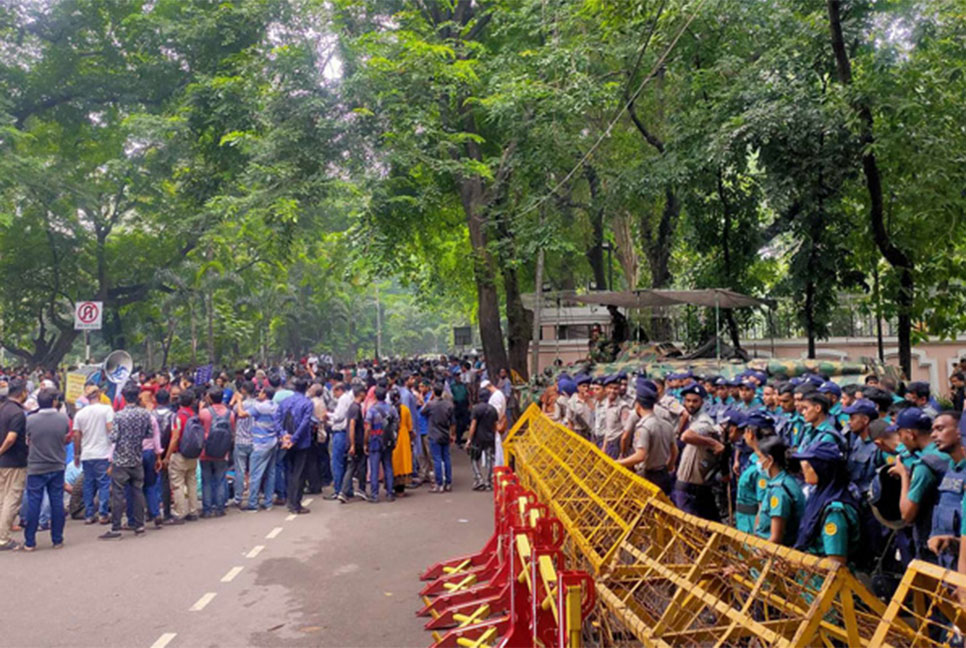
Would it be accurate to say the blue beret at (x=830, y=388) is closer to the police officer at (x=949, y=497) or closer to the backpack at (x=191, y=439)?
the police officer at (x=949, y=497)

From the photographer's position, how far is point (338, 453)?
11.0 m

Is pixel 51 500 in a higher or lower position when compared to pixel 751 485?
lower

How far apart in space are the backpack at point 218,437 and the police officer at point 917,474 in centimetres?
792

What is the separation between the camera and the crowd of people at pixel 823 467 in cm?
Result: 418

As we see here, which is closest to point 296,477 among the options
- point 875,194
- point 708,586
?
point 708,586

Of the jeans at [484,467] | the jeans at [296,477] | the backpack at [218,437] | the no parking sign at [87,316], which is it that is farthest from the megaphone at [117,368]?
the jeans at [484,467]

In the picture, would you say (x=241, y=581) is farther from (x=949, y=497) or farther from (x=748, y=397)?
(x=949, y=497)

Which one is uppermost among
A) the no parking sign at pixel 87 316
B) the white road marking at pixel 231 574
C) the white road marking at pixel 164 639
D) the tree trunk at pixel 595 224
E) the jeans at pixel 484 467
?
the tree trunk at pixel 595 224

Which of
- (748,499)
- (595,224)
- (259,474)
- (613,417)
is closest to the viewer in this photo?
(748,499)

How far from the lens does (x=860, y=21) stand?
1201 cm

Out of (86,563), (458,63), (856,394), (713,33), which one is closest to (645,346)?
(713,33)

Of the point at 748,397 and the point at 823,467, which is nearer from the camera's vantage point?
the point at 823,467

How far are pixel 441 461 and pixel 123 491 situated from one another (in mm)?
4591

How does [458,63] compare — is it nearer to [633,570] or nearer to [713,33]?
[713,33]
